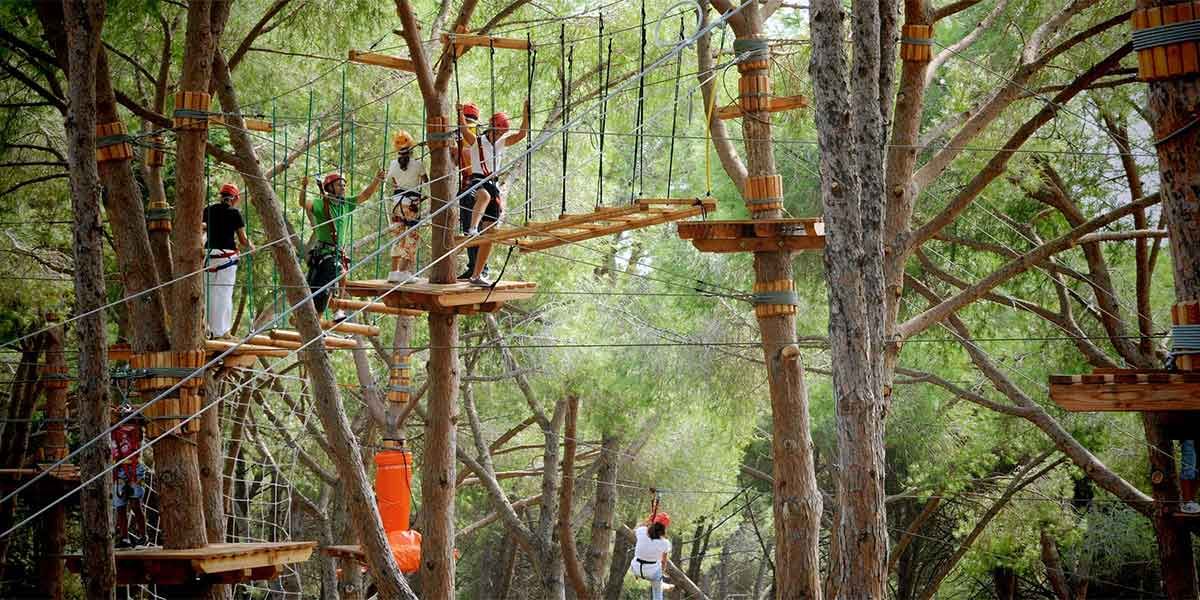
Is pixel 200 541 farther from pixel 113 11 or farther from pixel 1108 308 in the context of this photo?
pixel 1108 308

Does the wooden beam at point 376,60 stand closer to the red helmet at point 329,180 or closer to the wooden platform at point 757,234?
the red helmet at point 329,180

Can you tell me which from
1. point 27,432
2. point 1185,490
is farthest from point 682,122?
point 1185,490

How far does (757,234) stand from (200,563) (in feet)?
13.1

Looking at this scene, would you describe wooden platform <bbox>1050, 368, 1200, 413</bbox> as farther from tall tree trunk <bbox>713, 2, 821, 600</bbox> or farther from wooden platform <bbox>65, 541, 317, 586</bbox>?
wooden platform <bbox>65, 541, 317, 586</bbox>

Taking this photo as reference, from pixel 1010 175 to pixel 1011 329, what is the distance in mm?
3431

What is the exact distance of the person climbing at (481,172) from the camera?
31.1 feet

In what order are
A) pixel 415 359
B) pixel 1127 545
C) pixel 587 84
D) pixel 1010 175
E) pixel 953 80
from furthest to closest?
pixel 415 359 → pixel 1127 545 → pixel 587 84 → pixel 953 80 → pixel 1010 175

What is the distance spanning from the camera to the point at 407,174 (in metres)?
10.2

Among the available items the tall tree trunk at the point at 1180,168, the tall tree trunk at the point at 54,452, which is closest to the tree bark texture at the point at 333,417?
the tall tree trunk at the point at 1180,168

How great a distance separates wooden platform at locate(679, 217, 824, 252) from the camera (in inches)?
352

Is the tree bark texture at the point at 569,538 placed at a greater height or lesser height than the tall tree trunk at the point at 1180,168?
lesser

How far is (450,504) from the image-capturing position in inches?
438

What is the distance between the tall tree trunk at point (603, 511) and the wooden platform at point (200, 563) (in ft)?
25.2

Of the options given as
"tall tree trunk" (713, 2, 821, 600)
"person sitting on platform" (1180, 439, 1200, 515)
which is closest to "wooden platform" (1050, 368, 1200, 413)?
"person sitting on platform" (1180, 439, 1200, 515)
